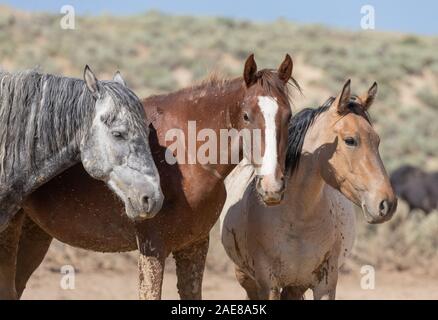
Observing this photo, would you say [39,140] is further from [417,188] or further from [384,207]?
[417,188]

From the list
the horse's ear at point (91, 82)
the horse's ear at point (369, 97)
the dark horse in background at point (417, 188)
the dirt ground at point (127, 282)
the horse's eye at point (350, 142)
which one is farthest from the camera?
the dark horse in background at point (417, 188)

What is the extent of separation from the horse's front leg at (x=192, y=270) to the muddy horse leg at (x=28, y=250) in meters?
1.30

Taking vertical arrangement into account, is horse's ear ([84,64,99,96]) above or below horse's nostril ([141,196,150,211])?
above

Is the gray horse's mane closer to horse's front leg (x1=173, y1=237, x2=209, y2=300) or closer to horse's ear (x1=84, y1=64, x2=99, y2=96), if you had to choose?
horse's ear (x1=84, y1=64, x2=99, y2=96)

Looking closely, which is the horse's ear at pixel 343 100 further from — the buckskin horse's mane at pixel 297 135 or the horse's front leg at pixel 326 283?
the horse's front leg at pixel 326 283

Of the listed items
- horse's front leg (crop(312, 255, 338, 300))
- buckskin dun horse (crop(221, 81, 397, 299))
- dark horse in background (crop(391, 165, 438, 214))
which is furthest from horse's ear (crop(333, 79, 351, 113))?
dark horse in background (crop(391, 165, 438, 214))

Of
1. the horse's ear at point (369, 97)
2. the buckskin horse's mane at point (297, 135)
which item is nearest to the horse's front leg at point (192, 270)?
the buckskin horse's mane at point (297, 135)

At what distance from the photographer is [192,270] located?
666 cm

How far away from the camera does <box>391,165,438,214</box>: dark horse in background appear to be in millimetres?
15617

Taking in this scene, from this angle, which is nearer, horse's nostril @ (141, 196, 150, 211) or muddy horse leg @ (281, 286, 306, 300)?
horse's nostril @ (141, 196, 150, 211)

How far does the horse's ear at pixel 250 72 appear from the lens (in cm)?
616
